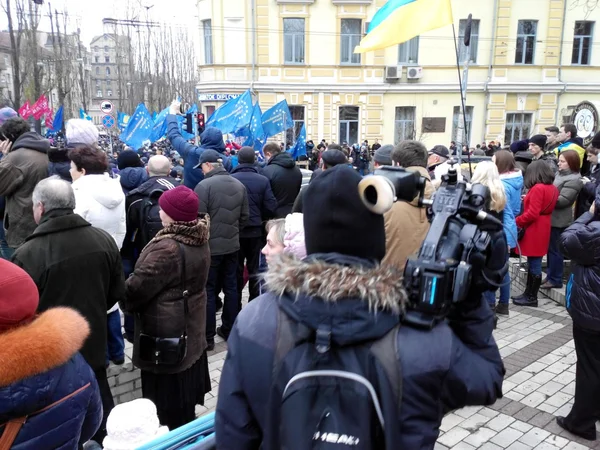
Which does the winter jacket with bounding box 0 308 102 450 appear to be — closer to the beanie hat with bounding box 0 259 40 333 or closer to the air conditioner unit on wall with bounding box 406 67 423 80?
the beanie hat with bounding box 0 259 40 333

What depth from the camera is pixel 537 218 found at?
6168mm

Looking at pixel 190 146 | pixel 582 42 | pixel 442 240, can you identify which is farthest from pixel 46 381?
pixel 582 42

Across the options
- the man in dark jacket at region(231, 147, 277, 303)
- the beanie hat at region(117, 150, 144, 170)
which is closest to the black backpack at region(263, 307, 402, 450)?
the man in dark jacket at region(231, 147, 277, 303)

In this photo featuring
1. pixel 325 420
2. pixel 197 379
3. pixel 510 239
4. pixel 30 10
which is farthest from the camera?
pixel 30 10

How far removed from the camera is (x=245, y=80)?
2569cm

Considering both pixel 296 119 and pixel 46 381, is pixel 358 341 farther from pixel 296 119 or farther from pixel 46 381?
pixel 296 119

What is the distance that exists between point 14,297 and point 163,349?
1.51m

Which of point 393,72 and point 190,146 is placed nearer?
point 190,146

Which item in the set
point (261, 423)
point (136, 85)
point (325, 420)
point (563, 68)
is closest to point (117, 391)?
point (261, 423)

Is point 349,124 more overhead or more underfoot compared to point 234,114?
more underfoot

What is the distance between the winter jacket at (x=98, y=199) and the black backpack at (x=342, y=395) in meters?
3.17

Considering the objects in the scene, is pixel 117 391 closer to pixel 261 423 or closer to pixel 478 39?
pixel 261 423

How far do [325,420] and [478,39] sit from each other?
1125 inches

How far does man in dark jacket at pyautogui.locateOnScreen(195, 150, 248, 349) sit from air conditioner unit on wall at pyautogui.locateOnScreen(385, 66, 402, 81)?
895 inches
